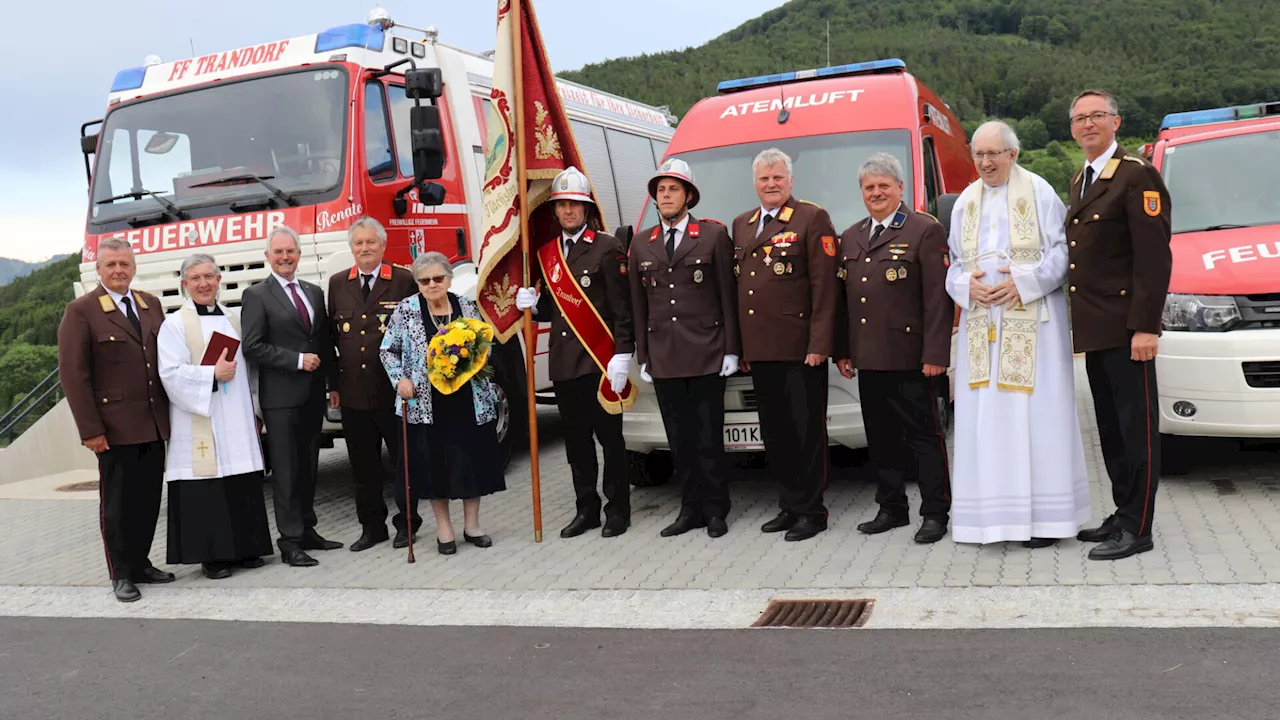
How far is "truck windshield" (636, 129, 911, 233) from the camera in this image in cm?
736

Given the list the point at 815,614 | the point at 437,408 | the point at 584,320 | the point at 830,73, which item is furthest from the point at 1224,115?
the point at 437,408

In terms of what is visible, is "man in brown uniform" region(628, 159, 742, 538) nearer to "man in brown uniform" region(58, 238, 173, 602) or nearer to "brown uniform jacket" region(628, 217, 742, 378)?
"brown uniform jacket" region(628, 217, 742, 378)

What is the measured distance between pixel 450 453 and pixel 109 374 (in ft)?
6.14

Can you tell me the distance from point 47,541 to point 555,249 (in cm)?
456

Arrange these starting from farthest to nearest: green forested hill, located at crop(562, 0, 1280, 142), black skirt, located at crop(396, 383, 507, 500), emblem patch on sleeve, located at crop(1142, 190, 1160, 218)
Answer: green forested hill, located at crop(562, 0, 1280, 142) < black skirt, located at crop(396, 383, 507, 500) < emblem patch on sleeve, located at crop(1142, 190, 1160, 218)

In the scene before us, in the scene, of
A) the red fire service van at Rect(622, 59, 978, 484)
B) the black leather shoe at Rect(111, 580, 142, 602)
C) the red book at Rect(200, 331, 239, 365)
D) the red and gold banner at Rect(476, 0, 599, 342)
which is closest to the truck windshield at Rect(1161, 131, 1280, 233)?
the red fire service van at Rect(622, 59, 978, 484)

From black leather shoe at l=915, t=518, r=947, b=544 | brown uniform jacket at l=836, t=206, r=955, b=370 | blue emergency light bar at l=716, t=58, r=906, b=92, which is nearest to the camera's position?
brown uniform jacket at l=836, t=206, r=955, b=370

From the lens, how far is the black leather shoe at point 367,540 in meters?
7.07

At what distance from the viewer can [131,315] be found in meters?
6.49

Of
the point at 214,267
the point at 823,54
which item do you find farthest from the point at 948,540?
the point at 823,54

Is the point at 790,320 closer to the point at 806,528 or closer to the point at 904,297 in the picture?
the point at 904,297

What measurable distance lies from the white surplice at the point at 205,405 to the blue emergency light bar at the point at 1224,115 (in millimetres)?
6457

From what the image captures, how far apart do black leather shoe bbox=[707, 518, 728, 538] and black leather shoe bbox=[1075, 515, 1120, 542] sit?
6.10 ft

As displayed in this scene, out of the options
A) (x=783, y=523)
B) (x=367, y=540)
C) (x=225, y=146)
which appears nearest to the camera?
(x=783, y=523)
